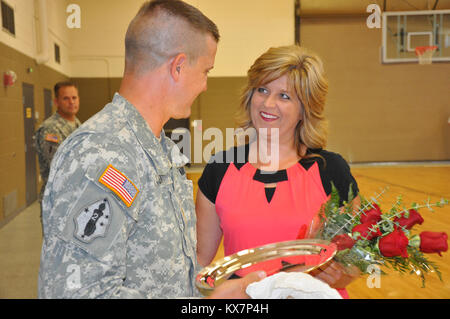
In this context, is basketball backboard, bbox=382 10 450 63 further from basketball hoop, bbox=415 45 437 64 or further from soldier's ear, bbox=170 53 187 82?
soldier's ear, bbox=170 53 187 82

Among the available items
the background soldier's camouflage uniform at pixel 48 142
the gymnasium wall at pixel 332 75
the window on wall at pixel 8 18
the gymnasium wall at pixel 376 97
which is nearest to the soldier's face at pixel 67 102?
the background soldier's camouflage uniform at pixel 48 142

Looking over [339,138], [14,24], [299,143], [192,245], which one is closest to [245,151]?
[299,143]

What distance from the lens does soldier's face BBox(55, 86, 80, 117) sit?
4238 mm

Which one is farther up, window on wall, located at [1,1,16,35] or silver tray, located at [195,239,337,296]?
window on wall, located at [1,1,16,35]

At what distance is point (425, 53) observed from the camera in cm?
1078

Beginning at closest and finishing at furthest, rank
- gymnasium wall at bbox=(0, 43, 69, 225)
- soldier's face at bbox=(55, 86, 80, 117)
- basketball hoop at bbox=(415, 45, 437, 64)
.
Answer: soldier's face at bbox=(55, 86, 80, 117) → gymnasium wall at bbox=(0, 43, 69, 225) → basketball hoop at bbox=(415, 45, 437, 64)

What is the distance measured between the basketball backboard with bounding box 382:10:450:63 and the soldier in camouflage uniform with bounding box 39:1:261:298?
11054 millimetres

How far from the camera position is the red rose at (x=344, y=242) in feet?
3.28

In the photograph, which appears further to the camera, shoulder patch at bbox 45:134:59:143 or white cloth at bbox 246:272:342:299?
shoulder patch at bbox 45:134:59:143

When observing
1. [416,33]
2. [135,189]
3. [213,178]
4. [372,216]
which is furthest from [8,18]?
[416,33]

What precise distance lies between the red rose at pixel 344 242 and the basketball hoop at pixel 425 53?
35.2 feet

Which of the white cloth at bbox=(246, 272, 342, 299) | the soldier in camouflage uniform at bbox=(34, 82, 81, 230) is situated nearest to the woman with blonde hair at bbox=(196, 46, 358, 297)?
the white cloth at bbox=(246, 272, 342, 299)

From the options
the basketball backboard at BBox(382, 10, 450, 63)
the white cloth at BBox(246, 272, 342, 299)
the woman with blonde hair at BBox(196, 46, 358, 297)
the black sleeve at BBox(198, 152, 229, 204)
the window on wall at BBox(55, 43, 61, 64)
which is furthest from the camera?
the basketball backboard at BBox(382, 10, 450, 63)
